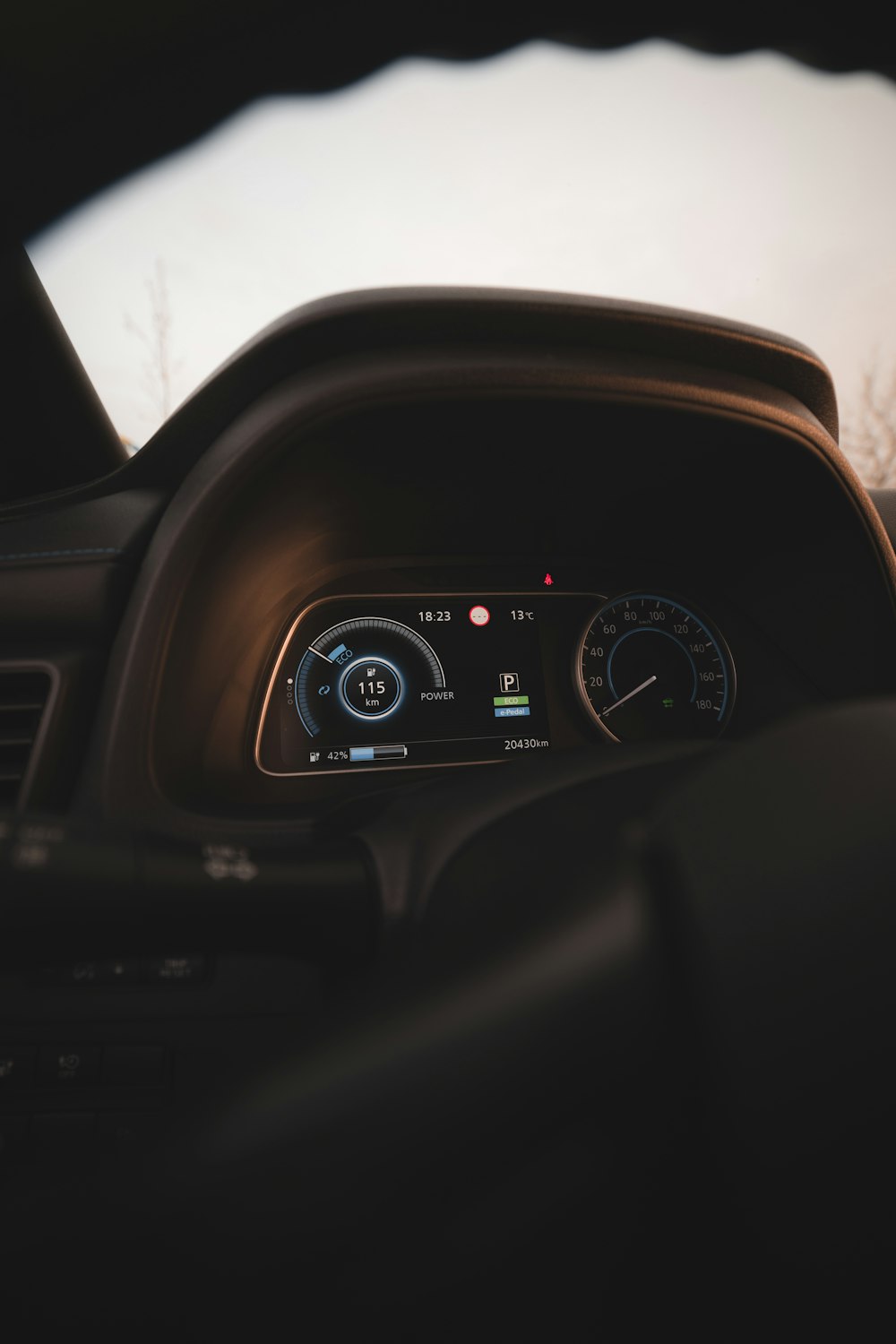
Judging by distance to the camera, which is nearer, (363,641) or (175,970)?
(175,970)

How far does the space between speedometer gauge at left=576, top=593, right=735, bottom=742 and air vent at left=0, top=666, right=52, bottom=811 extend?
3.33ft

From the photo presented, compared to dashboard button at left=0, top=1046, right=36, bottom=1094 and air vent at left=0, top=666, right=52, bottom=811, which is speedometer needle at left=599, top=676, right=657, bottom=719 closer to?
air vent at left=0, top=666, right=52, bottom=811

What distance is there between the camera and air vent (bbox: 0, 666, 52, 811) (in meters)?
1.12

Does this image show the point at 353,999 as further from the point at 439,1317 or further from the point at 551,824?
the point at 551,824

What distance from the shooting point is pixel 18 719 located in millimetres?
1146

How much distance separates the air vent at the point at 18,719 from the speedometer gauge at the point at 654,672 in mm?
1016

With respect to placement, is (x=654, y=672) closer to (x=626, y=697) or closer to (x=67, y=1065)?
(x=626, y=697)

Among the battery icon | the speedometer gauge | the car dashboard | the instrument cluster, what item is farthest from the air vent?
the speedometer gauge

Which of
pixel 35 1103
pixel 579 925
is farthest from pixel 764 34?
pixel 35 1103

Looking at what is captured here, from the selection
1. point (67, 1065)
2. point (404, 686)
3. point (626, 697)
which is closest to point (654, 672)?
point (626, 697)

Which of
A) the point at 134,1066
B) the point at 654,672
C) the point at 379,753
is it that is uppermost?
the point at 654,672

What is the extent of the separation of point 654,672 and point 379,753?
60cm

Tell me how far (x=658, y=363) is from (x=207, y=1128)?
1.19m

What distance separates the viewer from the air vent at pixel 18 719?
1.12 m
